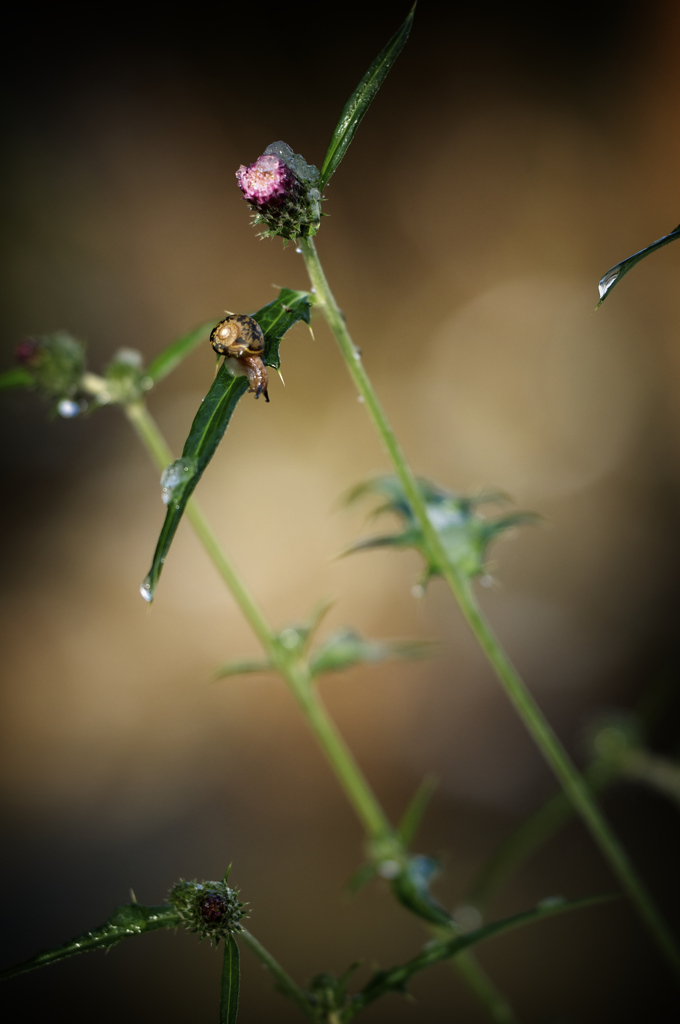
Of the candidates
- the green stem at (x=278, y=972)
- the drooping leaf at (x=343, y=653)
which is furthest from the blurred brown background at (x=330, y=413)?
the green stem at (x=278, y=972)

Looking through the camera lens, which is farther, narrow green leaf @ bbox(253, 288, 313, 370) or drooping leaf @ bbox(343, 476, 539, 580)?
drooping leaf @ bbox(343, 476, 539, 580)

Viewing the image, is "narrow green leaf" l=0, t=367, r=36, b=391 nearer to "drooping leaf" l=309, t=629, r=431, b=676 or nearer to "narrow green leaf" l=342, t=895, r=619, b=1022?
"drooping leaf" l=309, t=629, r=431, b=676

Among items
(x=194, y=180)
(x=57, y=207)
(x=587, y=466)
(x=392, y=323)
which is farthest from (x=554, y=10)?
(x=57, y=207)

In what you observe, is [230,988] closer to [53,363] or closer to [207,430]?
[207,430]

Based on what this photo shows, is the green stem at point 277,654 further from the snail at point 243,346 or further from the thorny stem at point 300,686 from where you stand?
the snail at point 243,346

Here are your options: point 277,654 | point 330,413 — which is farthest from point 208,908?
point 330,413

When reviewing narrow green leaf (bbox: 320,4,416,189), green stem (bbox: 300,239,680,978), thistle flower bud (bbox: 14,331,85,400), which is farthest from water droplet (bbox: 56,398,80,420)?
narrow green leaf (bbox: 320,4,416,189)
